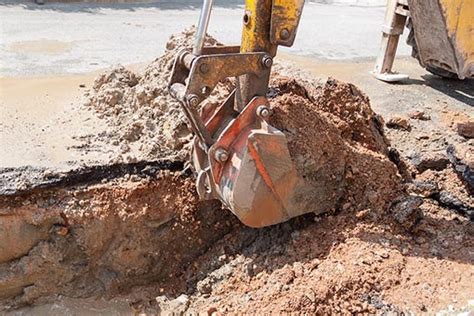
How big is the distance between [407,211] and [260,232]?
0.97 m

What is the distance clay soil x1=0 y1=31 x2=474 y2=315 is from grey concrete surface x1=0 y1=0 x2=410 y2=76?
10.3ft

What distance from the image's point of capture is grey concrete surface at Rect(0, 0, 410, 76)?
722cm

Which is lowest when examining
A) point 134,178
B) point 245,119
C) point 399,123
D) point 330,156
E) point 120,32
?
point 120,32

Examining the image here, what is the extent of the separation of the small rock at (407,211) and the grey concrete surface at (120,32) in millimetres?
4367

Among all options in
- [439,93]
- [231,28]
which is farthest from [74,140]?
[231,28]

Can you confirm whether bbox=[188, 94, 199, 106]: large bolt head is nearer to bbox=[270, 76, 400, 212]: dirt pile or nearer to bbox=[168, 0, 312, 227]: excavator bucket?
bbox=[168, 0, 312, 227]: excavator bucket

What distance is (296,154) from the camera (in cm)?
362

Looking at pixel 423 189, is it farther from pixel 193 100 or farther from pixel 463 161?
pixel 193 100

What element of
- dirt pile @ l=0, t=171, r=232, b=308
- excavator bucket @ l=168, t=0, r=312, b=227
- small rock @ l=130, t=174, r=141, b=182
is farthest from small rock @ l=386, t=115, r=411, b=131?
small rock @ l=130, t=174, r=141, b=182

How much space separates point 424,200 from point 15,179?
2.84 metres

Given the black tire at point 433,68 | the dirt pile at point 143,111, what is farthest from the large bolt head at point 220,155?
the black tire at point 433,68

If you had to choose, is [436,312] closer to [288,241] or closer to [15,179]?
[288,241]

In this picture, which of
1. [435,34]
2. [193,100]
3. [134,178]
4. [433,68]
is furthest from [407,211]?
[433,68]

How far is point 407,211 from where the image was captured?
146 inches
